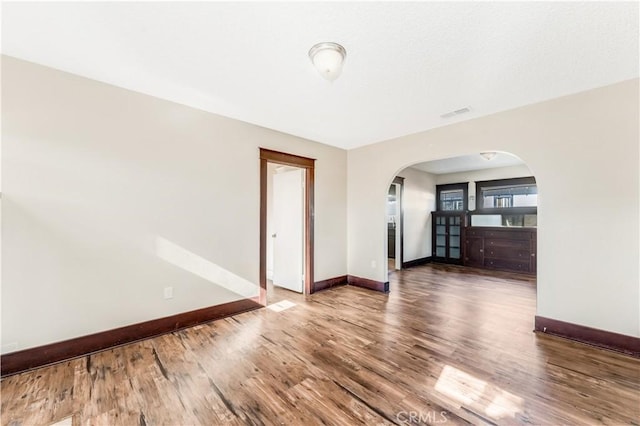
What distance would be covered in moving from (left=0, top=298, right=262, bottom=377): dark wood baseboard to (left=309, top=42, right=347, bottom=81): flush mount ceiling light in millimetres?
2846

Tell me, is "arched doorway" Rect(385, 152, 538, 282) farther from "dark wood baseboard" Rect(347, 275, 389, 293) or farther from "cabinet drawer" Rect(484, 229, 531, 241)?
"dark wood baseboard" Rect(347, 275, 389, 293)

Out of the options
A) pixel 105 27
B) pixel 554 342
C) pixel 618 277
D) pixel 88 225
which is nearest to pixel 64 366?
pixel 88 225

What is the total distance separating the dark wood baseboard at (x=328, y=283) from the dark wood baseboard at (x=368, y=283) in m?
0.14

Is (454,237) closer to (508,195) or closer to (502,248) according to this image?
(502,248)

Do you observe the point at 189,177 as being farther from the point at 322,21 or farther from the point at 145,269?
the point at 322,21

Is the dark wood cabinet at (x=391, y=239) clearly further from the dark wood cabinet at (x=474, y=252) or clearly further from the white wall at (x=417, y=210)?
the dark wood cabinet at (x=474, y=252)

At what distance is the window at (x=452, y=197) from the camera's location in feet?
22.9

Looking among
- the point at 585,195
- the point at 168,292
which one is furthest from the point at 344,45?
the point at 168,292

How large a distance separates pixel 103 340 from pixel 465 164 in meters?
6.82

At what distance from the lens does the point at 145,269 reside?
105 inches

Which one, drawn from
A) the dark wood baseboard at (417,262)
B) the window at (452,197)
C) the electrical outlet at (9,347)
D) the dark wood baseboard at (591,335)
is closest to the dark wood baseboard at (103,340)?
the electrical outlet at (9,347)

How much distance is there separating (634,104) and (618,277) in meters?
1.60

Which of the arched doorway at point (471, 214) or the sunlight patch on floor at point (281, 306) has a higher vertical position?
the arched doorway at point (471, 214)

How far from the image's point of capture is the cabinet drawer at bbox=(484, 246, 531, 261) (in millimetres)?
5676
